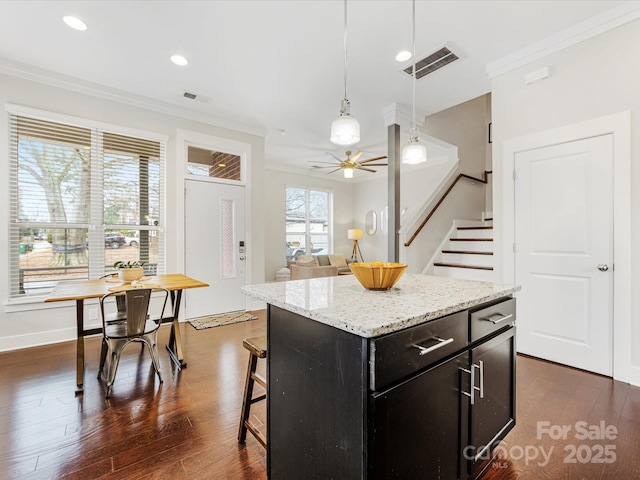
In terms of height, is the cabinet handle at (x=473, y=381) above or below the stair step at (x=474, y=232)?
below

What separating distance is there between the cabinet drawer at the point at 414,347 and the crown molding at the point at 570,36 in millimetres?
2885

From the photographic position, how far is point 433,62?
10.0ft

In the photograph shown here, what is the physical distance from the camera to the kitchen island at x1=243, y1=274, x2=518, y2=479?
94 cm

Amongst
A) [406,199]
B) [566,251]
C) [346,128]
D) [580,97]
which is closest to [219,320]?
[346,128]

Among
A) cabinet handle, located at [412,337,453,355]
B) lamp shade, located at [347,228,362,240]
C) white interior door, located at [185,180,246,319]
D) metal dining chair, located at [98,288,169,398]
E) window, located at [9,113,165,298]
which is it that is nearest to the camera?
cabinet handle, located at [412,337,453,355]

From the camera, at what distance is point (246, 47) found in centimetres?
284

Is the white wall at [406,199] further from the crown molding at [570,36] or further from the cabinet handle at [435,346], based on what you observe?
the cabinet handle at [435,346]

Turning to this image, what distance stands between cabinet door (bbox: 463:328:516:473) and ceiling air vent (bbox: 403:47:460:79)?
2.62m

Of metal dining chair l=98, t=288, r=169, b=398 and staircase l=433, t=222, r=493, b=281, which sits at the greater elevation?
staircase l=433, t=222, r=493, b=281

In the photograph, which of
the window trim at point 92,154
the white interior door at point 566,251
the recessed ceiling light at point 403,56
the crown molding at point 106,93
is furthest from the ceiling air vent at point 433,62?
the window trim at point 92,154

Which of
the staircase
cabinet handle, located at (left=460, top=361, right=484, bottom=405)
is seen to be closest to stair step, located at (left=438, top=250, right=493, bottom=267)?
the staircase

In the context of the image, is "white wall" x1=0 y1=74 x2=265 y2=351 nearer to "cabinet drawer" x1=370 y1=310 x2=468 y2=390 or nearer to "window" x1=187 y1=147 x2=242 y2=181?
"window" x1=187 y1=147 x2=242 y2=181

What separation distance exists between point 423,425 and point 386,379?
31 centimetres

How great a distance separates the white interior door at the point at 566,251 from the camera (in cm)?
248
